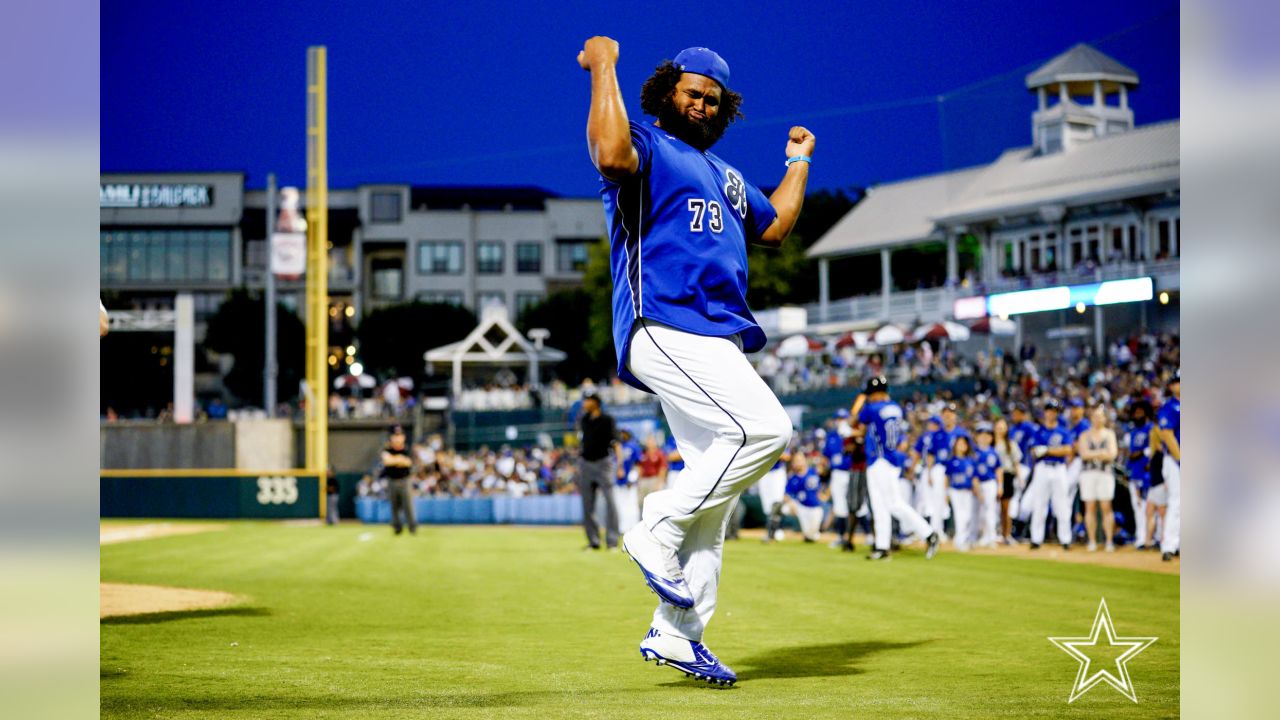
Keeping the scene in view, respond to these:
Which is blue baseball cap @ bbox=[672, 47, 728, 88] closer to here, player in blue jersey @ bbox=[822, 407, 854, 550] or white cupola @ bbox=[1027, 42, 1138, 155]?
white cupola @ bbox=[1027, 42, 1138, 155]

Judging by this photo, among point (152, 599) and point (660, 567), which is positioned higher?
point (660, 567)

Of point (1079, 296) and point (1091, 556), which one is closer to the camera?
point (1079, 296)

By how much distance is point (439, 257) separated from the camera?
192 feet

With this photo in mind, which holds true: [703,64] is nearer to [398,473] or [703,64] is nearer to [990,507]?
[990,507]

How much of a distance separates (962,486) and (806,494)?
10.5ft

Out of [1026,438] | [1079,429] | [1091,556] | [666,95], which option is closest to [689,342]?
[666,95]

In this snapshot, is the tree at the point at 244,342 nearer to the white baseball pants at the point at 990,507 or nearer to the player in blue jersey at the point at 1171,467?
the white baseball pants at the point at 990,507

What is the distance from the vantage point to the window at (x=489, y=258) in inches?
2275

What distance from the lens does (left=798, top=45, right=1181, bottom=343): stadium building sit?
11.6m

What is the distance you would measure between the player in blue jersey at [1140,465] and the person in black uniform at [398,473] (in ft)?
31.9

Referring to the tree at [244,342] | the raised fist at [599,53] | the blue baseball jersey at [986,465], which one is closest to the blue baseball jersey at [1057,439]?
the blue baseball jersey at [986,465]

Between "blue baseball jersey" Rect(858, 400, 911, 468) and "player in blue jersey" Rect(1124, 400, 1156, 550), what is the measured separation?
268 cm

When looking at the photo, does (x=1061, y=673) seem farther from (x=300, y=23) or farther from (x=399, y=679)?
(x=300, y=23)
